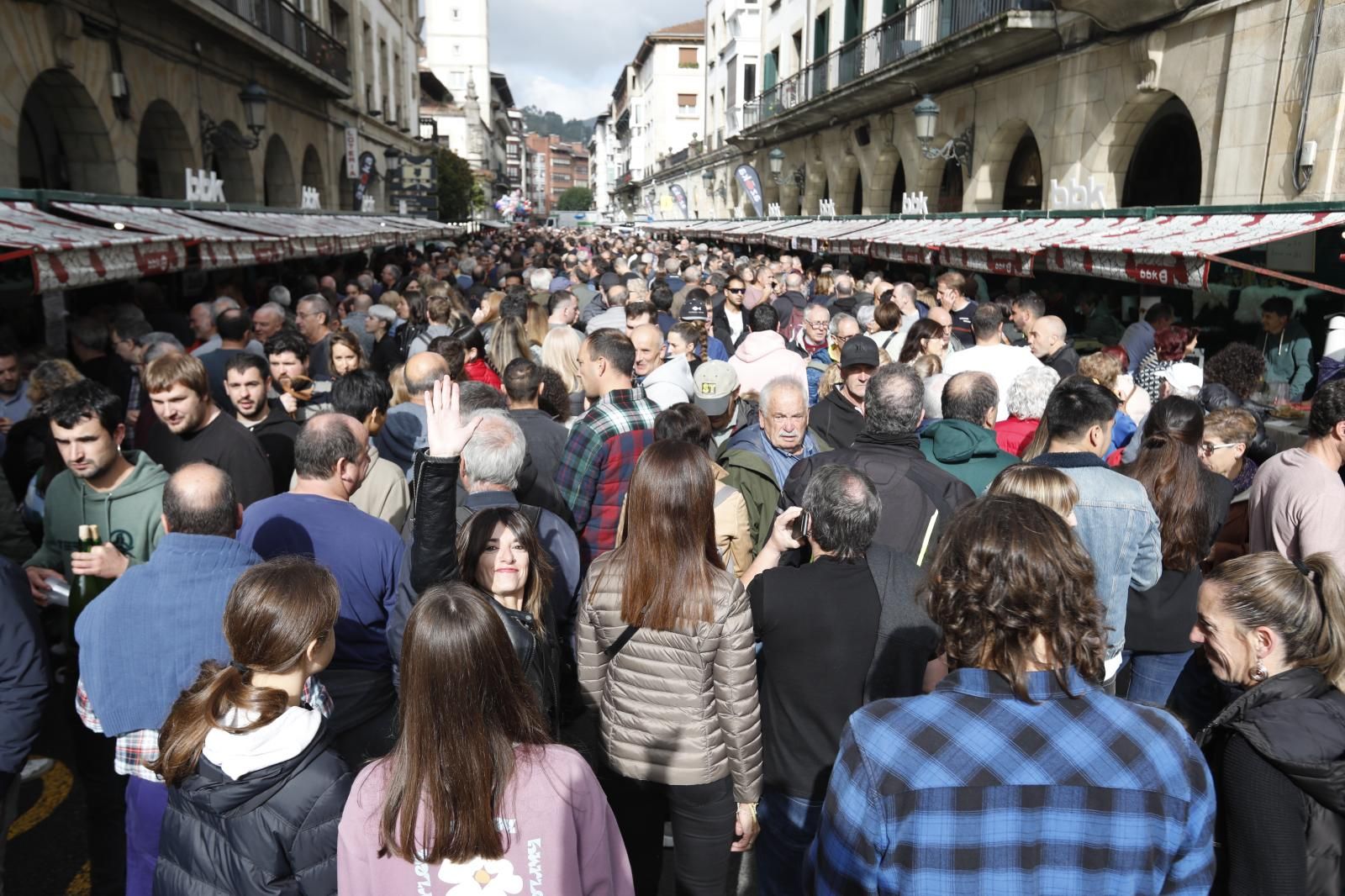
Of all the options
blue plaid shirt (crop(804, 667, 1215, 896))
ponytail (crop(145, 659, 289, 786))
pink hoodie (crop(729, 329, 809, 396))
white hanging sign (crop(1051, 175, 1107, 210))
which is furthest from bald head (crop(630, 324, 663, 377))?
white hanging sign (crop(1051, 175, 1107, 210))

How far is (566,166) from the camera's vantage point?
622 ft

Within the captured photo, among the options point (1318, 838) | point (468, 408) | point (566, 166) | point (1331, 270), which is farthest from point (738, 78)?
point (566, 166)

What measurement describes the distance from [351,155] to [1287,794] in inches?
1108

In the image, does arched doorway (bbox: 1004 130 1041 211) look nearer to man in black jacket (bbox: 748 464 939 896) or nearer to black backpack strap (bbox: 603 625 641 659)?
man in black jacket (bbox: 748 464 939 896)

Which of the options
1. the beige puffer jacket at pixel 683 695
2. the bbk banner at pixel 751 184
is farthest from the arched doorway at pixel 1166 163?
the bbk banner at pixel 751 184

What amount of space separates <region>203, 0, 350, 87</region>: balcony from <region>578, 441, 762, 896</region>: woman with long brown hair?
14507 mm

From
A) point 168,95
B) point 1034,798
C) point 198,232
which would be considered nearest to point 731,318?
point 198,232

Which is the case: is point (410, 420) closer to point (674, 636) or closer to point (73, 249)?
point (674, 636)

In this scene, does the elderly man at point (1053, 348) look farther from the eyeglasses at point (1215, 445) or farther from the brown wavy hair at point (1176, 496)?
the brown wavy hair at point (1176, 496)

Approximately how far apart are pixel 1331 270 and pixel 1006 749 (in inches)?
345

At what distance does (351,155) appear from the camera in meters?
26.4

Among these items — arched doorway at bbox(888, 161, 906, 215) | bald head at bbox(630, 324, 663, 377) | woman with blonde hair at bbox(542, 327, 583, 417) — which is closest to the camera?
bald head at bbox(630, 324, 663, 377)

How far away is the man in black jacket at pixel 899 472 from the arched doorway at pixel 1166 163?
11.2 m

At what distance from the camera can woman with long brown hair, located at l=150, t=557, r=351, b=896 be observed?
2.08 meters
